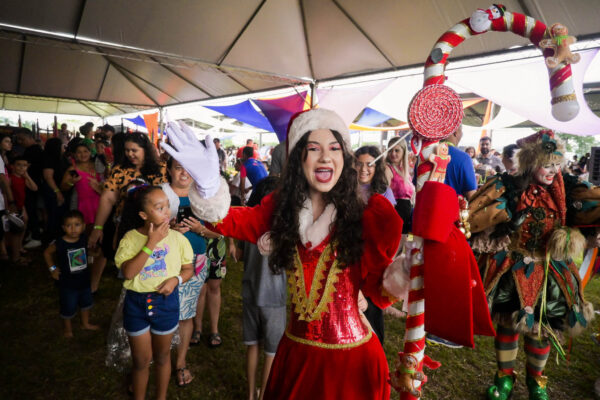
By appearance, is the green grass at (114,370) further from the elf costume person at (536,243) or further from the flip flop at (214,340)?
the elf costume person at (536,243)

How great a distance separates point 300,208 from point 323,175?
0.18 metres

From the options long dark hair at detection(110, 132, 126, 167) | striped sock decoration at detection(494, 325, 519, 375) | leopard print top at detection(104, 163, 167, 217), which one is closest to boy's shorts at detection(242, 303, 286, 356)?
leopard print top at detection(104, 163, 167, 217)

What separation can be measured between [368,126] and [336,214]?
29.6 ft

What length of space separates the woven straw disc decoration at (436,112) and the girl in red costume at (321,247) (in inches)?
12.6

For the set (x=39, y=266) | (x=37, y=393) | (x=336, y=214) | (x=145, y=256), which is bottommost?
(x=37, y=393)

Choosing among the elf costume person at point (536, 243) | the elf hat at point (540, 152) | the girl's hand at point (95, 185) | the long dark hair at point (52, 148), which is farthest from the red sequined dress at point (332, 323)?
the long dark hair at point (52, 148)

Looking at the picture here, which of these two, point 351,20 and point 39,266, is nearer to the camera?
point 39,266

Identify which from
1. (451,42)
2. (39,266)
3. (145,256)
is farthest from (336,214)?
(39,266)

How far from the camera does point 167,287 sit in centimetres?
192

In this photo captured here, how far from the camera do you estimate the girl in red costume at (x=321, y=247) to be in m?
1.23

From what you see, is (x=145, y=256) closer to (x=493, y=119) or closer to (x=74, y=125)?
(x=493, y=119)

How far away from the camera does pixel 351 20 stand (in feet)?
18.8

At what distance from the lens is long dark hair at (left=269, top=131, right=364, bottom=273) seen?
4.23ft

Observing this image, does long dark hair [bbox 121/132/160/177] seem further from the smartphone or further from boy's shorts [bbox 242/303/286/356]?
boy's shorts [bbox 242/303/286/356]
